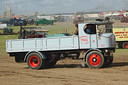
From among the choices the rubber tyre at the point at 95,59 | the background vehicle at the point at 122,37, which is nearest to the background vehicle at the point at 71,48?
the rubber tyre at the point at 95,59

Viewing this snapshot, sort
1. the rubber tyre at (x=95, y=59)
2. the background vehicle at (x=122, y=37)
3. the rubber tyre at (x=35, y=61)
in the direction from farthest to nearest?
1. the background vehicle at (x=122, y=37)
2. the rubber tyre at (x=35, y=61)
3. the rubber tyre at (x=95, y=59)

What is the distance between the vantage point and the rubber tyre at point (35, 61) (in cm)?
1438

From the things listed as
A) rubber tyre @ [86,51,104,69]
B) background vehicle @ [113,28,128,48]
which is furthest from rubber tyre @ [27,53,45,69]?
background vehicle @ [113,28,128,48]

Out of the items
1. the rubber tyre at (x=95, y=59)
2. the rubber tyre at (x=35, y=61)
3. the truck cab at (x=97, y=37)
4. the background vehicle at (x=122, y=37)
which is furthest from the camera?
the background vehicle at (x=122, y=37)

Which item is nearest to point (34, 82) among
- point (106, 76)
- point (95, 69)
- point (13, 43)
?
point (106, 76)

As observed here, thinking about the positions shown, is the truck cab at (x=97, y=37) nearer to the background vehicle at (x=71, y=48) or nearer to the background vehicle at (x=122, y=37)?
the background vehicle at (x=71, y=48)

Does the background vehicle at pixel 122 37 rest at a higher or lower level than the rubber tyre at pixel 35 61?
higher

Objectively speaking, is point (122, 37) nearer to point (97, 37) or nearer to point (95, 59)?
point (97, 37)

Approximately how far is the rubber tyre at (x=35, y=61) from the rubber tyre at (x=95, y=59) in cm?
244

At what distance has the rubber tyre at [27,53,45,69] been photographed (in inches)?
566

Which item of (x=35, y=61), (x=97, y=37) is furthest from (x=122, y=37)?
(x=35, y=61)

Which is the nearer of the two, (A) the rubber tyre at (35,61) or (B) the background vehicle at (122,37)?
(A) the rubber tyre at (35,61)

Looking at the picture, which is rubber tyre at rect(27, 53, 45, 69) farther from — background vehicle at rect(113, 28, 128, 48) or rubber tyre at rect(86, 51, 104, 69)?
background vehicle at rect(113, 28, 128, 48)

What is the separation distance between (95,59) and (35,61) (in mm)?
3158
